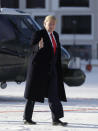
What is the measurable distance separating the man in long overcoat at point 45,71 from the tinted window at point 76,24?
2518 inches

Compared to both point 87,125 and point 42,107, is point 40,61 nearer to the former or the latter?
point 87,125

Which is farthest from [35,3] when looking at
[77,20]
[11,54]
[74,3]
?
[11,54]

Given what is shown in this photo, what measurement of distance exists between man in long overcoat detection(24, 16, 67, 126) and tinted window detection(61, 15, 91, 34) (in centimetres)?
6396

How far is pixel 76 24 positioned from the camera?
7338 centimetres

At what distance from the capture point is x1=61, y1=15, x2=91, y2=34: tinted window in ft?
240

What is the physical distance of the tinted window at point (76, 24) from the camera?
2879 inches

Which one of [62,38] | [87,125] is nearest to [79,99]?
[87,125]

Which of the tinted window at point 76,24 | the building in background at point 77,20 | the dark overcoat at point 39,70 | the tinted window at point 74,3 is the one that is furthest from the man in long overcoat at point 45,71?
the tinted window at point 74,3

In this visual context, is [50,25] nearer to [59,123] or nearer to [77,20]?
[59,123]

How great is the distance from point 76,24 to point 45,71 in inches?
2541

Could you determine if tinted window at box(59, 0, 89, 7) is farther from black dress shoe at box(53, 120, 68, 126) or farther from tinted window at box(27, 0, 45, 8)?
black dress shoe at box(53, 120, 68, 126)

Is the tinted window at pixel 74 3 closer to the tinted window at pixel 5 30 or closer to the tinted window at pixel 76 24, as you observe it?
the tinted window at pixel 76 24

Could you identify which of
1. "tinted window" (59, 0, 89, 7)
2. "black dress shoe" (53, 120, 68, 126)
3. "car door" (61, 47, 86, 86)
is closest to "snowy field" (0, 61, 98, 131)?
"black dress shoe" (53, 120, 68, 126)

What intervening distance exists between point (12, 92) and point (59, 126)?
24.6ft
